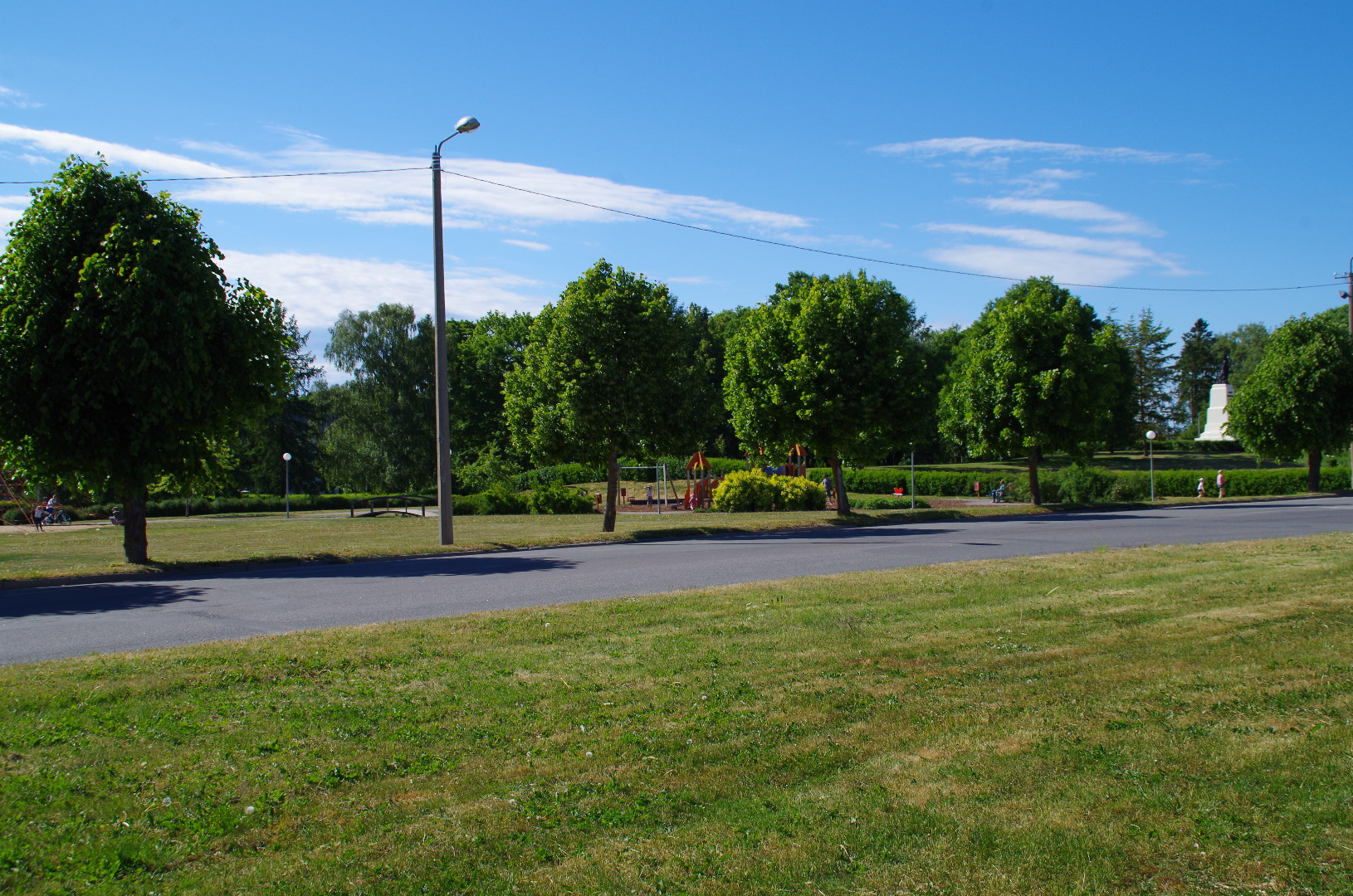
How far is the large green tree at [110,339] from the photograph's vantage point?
1589 cm

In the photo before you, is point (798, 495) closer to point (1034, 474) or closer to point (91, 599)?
point (1034, 474)

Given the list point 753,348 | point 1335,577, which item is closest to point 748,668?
point 1335,577

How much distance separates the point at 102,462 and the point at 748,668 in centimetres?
1406

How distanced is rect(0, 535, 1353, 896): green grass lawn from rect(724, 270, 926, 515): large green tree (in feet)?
70.7

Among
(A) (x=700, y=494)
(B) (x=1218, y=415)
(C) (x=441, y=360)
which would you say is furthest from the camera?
(B) (x=1218, y=415)

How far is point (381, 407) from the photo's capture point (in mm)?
59438

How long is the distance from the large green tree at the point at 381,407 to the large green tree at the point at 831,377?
33631 millimetres

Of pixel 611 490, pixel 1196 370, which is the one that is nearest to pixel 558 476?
pixel 611 490

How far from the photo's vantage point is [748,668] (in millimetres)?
7301

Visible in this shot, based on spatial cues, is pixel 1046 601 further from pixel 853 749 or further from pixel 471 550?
pixel 471 550

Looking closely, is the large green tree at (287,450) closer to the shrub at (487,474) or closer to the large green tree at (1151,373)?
the shrub at (487,474)

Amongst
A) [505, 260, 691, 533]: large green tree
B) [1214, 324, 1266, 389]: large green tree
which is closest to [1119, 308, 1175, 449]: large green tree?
[1214, 324, 1266, 389]: large green tree

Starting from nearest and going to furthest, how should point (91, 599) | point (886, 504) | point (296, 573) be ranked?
point (91, 599) < point (296, 573) < point (886, 504)

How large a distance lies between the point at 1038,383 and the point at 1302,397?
1777 cm
